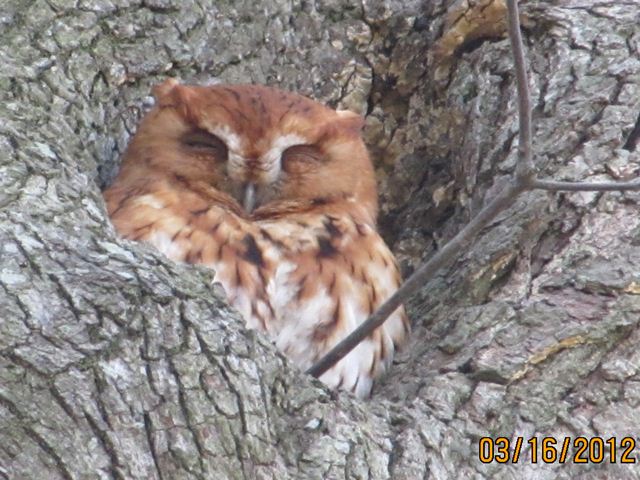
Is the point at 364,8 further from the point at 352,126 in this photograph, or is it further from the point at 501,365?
the point at 501,365

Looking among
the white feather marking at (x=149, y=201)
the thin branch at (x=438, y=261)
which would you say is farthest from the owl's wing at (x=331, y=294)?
the thin branch at (x=438, y=261)

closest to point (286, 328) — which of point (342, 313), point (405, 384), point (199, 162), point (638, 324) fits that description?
point (342, 313)

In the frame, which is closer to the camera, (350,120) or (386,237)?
(350,120)

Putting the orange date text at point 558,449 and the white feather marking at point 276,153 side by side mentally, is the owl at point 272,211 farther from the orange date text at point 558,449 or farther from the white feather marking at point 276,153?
the orange date text at point 558,449

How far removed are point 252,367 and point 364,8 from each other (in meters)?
1.62

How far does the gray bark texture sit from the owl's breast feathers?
10 centimetres

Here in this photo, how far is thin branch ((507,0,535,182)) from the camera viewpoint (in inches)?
81.4

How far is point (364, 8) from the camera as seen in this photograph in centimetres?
354

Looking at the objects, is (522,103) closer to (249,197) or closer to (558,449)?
(558,449)

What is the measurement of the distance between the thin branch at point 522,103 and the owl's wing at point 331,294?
83cm

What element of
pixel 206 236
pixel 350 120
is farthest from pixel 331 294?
pixel 350 120

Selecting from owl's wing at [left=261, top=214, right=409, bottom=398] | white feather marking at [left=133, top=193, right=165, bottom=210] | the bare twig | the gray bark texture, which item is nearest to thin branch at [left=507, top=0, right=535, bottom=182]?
the bare twig

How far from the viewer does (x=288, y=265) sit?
2.86 m

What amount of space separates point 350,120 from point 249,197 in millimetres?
390
